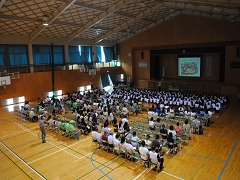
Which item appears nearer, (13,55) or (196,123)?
(196,123)

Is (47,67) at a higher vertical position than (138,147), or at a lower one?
higher

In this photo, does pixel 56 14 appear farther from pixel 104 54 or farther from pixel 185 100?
pixel 104 54

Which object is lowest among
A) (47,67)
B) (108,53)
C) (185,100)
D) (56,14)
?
(185,100)

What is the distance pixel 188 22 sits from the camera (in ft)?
93.2

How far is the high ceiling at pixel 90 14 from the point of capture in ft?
65.0

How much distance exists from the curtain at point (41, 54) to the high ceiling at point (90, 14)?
196cm

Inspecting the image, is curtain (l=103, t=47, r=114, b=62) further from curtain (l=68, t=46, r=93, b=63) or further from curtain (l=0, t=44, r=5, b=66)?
curtain (l=0, t=44, r=5, b=66)

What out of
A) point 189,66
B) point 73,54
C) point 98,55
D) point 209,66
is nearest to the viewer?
point 209,66

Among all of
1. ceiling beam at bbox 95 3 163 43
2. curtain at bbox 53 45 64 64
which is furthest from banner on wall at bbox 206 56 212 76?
curtain at bbox 53 45 64 64

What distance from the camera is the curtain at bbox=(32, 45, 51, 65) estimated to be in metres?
28.2

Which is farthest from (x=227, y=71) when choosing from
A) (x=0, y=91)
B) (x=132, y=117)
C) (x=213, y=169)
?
(x=0, y=91)

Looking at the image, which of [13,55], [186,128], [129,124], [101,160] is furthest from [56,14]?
[186,128]

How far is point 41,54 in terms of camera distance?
28.8m

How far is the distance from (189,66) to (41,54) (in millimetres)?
21245
